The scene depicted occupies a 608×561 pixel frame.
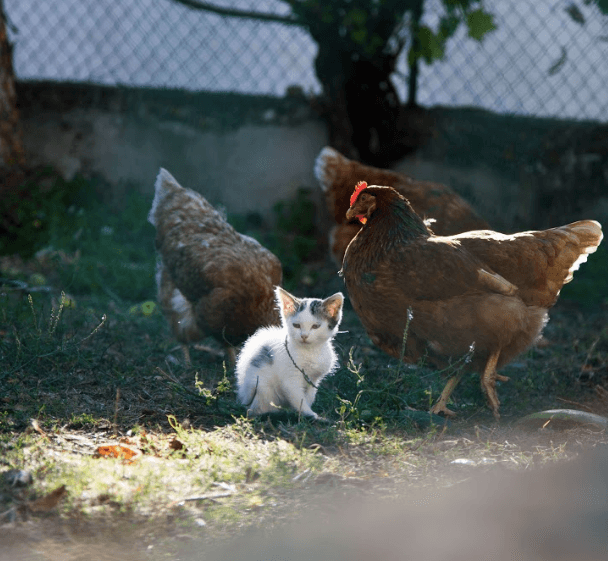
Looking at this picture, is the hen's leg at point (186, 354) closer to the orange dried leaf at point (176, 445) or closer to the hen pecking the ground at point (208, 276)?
the hen pecking the ground at point (208, 276)

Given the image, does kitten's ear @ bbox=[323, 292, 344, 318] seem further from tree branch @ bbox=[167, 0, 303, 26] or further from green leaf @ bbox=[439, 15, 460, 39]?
tree branch @ bbox=[167, 0, 303, 26]

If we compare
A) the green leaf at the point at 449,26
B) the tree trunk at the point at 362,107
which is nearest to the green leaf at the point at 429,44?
the green leaf at the point at 449,26

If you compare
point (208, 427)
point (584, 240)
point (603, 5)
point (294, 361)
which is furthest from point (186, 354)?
point (603, 5)

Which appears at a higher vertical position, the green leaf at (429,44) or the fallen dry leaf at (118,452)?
the green leaf at (429,44)

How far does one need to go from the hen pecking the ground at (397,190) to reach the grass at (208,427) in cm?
70

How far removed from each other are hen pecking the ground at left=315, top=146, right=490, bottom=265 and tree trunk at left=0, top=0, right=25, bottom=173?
3.21 m

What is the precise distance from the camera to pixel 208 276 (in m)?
4.61

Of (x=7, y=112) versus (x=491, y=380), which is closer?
(x=491, y=380)

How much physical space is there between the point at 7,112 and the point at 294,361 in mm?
5170

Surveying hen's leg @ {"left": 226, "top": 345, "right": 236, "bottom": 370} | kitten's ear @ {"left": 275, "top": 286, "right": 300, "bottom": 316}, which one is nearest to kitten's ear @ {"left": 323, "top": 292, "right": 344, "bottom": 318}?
kitten's ear @ {"left": 275, "top": 286, "right": 300, "bottom": 316}

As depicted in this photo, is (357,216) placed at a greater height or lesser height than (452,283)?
greater

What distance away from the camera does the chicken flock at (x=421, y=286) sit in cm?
390

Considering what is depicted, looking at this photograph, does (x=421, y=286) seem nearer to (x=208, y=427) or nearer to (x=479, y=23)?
(x=208, y=427)

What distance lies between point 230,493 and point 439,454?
98 cm
